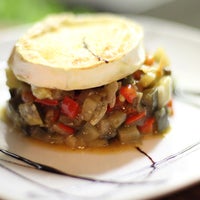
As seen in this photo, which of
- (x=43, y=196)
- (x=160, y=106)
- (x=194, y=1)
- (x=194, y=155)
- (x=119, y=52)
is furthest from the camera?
(x=194, y=1)

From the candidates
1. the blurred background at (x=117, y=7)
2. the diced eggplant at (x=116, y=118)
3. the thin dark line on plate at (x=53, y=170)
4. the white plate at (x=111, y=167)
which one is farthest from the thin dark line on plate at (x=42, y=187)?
the blurred background at (x=117, y=7)

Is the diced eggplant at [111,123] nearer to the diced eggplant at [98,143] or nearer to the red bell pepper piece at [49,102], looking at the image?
the diced eggplant at [98,143]

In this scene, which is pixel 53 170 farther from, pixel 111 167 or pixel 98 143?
pixel 98 143

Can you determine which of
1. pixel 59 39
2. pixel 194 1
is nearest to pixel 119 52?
pixel 59 39

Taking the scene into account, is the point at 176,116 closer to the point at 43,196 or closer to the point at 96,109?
the point at 96,109

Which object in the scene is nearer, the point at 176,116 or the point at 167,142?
the point at 167,142

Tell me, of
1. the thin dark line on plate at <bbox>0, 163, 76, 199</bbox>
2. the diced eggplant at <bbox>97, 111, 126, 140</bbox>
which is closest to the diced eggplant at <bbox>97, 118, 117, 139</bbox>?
the diced eggplant at <bbox>97, 111, 126, 140</bbox>
